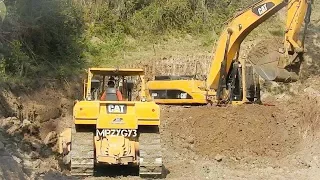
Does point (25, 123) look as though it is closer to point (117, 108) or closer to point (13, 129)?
point (13, 129)

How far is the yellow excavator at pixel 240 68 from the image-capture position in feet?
48.0

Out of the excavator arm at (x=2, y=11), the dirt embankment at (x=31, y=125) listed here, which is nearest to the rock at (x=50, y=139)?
the dirt embankment at (x=31, y=125)

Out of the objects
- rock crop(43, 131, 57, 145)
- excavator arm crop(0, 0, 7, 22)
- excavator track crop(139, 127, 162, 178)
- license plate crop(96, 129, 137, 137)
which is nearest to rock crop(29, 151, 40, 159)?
rock crop(43, 131, 57, 145)

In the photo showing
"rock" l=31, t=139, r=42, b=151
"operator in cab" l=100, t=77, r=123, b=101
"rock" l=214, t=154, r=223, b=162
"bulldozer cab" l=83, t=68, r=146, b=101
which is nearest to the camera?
"operator in cab" l=100, t=77, r=123, b=101

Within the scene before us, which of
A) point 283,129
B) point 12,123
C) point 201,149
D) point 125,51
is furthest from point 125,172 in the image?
point 125,51

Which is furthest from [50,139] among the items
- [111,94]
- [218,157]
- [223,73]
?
[223,73]

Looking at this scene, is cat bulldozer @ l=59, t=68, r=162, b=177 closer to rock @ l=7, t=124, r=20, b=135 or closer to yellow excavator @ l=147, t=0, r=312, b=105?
rock @ l=7, t=124, r=20, b=135

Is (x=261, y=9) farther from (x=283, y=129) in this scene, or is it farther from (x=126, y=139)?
(x=126, y=139)

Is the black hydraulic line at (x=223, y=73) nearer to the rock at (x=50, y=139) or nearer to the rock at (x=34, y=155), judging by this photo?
the rock at (x=50, y=139)

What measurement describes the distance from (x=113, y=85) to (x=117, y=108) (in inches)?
43.3

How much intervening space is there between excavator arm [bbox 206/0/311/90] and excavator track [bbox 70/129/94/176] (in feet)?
21.3

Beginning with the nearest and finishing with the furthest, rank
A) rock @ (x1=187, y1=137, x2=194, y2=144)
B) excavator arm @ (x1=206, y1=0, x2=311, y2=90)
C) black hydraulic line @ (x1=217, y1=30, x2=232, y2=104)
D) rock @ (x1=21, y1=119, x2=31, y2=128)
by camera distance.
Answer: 1. rock @ (x1=187, y1=137, x2=194, y2=144)
2. rock @ (x1=21, y1=119, x2=31, y2=128)
3. excavator arm @ (x1=206, y1=0, x2=311, y2=90)
4. black hydraulic line @ (x1=217, y1=30, x2=232, y2=104)

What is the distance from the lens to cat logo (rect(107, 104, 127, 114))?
968 cm

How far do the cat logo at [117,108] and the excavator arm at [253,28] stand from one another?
594 cm
